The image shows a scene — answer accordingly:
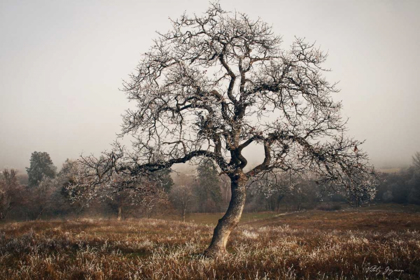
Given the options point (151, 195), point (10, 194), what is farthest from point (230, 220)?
point (10, 194)

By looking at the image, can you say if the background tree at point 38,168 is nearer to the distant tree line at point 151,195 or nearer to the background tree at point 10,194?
the distant tree line at point 151,195

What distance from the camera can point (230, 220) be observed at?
748 centimetres

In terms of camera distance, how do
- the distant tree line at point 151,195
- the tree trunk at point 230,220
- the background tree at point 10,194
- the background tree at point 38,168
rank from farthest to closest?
the background tree at point 38,168 → the background tree at point 10,194 → the distant tree line at point 151,195 → the tree trunk at point 230,220

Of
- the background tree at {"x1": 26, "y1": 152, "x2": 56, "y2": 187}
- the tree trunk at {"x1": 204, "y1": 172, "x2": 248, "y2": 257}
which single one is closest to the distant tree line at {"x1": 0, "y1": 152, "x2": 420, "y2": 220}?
the background tree at {"x1": 26, "y1": 152, "x2": 56, "y2": 187}

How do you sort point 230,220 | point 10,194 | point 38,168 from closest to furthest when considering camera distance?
point 230,220, point 10,194, point 38,168

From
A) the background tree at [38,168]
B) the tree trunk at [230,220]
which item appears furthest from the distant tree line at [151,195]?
the tree trunk at [230,220]

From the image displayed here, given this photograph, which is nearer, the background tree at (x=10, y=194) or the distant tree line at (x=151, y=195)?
the distant tree line at (x=151, y=195)

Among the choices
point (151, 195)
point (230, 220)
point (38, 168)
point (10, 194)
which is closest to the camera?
A: point (230, 220)

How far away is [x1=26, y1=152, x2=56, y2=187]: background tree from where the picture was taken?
76938mm

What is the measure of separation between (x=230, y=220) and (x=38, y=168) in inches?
3559

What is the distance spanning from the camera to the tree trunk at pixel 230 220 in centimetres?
725

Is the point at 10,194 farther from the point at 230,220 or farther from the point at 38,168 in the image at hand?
the point at 230,220

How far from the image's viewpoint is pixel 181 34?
852cm

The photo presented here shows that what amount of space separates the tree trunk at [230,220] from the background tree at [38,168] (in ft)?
286
